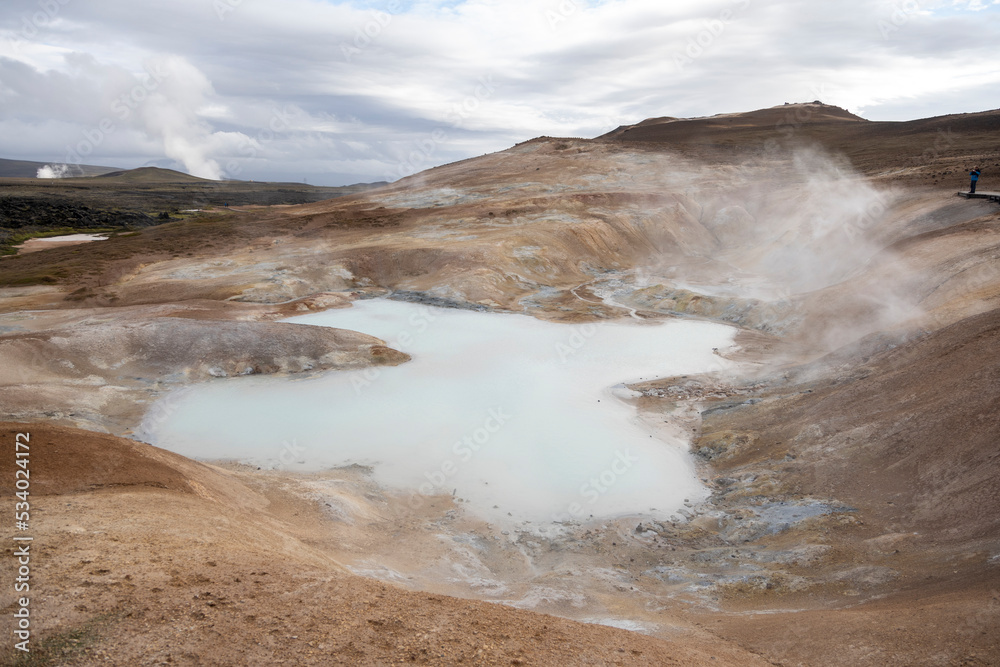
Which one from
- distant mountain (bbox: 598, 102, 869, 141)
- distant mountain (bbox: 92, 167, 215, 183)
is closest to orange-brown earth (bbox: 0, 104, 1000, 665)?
distant mountain (bbox: 598, 102, 869, 141)

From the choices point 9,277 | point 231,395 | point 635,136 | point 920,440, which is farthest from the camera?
point 635,136

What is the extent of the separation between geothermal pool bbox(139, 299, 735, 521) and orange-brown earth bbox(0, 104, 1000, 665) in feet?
2.88

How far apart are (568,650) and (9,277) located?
3984 cm

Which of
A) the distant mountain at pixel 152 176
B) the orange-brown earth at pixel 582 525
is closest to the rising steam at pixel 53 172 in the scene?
the distant mountain at pixel 152 176

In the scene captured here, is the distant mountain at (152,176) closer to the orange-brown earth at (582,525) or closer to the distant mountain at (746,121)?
the distant mountain at (746,121)

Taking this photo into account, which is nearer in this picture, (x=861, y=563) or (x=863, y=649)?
(x=863, y=649)

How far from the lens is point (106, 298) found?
98.2ft

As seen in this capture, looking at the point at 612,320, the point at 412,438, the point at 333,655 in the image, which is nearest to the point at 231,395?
the point at 412,438

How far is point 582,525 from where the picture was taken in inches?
513

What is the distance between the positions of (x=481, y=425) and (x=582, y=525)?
5.28 meters

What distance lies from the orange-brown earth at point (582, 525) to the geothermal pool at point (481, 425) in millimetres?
878

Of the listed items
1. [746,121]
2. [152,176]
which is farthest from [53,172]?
[746,121]

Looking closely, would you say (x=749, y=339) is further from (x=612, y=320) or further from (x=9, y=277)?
(x=9, y=277)

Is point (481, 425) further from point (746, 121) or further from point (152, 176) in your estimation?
point (152, 176)
